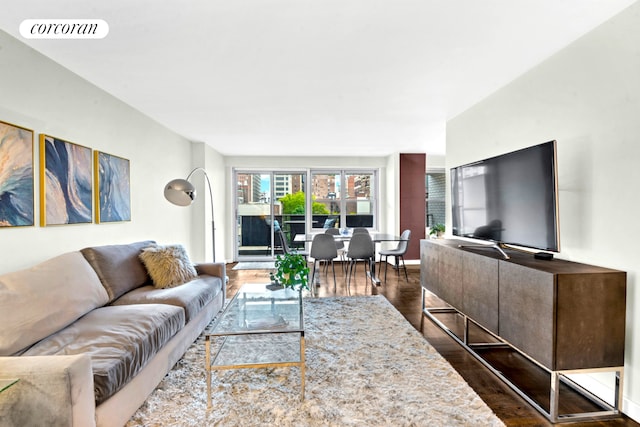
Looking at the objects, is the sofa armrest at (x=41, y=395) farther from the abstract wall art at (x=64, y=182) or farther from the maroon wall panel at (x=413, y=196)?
the maroon wall panel at (x=413, y=196)

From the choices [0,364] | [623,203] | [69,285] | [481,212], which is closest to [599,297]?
[623,203]

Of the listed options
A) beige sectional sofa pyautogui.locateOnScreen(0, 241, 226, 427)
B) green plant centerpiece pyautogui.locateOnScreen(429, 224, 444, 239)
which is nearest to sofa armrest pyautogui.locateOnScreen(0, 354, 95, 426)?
beige sectional sofa pyautogui.locateOnScreen(0, 241, 226, 427)

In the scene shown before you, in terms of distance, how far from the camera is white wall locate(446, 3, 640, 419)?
72.2 inches

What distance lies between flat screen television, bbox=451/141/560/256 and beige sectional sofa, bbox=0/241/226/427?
→ 8.73 feet

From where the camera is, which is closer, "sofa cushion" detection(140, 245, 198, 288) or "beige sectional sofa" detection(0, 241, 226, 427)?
"beige sectional sofa" detection(0, 241, 226, 427)

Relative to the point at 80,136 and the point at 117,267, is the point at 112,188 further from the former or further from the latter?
the point at 117,267

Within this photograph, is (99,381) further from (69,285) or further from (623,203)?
(623,203)

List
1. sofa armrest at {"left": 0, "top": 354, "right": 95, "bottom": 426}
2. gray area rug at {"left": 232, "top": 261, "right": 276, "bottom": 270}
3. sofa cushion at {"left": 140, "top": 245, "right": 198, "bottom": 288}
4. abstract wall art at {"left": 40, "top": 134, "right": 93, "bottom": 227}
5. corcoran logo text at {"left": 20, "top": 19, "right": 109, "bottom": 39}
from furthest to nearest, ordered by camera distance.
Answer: gray area rug at {"left": 232, "top": 261, "right": 276, "bottom": 270} → sofa cushion at {"left": 140, "top": 245, "right": 198, "bottom": 288} → abstract wall art at {"left": 40, "top": 134, "right": 93, "bottom": 227} → corcoran logo text at {"left": 20, "top": 19, "right": 109, "bottom": 39} → sofa armrest at {"left": 0, "top": 354, "right": 95, "bottom": 426}

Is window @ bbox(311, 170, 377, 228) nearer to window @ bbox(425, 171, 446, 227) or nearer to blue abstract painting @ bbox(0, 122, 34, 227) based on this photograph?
window @ bbox(425, 171, 446, 227)

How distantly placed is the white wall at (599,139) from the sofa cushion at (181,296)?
2.97m

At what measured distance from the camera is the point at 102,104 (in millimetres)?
3156

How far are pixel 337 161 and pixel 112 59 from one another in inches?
201

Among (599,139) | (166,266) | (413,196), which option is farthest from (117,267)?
(413,196)

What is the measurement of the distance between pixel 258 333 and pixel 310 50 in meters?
2.01
